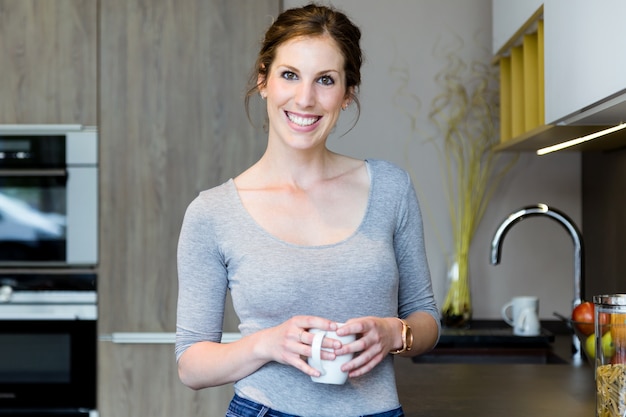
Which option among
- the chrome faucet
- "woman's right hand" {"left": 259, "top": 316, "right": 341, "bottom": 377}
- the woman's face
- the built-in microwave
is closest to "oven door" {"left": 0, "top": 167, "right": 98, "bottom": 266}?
the built-in microwave

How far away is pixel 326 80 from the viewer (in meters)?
1.44

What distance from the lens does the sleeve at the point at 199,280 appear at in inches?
55.9

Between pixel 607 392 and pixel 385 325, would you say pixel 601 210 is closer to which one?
pixel 607 392

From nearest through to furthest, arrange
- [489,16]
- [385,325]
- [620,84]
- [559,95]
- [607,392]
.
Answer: [385,325] < [607,392] < [620,84] < [559,95] < [489,16]

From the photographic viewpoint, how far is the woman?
1355 millimetres

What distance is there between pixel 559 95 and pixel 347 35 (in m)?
0.76

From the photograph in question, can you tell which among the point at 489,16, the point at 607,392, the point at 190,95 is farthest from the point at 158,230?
the point at 607,392

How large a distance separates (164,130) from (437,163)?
39.1 inches

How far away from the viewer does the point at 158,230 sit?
3025mm

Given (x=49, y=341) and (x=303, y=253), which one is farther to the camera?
(x=49, y=341)

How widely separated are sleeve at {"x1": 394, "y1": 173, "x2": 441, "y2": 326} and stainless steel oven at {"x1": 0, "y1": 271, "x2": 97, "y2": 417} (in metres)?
1.77

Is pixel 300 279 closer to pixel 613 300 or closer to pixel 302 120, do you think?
pixel 302 120

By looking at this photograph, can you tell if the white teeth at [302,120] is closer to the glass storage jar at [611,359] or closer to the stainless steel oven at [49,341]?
the glass storage jar at [611,359]

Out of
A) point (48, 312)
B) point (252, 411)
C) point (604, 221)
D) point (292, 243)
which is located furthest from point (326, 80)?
point (48, 312)
